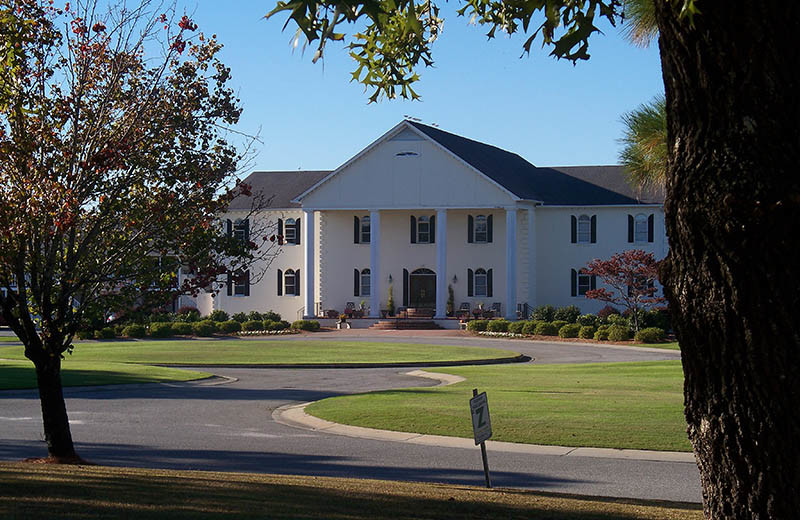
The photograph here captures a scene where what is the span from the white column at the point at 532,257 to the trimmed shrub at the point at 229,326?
600 inches

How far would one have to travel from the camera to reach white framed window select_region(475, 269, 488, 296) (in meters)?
53.1

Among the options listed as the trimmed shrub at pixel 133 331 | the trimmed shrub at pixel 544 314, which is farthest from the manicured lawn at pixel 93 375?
the trimmed shrub at pixel 544 314

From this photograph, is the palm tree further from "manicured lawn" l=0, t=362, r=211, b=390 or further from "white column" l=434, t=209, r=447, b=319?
"white column" l=434, t=209, r=447, b=319

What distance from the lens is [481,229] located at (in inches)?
2100

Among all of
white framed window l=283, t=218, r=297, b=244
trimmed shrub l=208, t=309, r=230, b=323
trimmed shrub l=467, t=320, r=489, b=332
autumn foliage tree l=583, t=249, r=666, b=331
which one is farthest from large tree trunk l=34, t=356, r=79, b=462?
white framed window l=283, t=218, r=297, b=244

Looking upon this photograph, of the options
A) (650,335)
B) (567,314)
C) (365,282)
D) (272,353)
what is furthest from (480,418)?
(365,282)

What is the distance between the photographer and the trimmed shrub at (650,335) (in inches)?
1651

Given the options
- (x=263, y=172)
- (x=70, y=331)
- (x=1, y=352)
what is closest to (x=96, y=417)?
(x=70, y=331)

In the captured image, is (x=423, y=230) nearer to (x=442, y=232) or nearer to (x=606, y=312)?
(x=442, y=232)

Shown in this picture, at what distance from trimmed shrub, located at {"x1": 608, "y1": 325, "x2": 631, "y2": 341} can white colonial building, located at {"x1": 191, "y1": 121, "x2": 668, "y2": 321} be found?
8.19 meters

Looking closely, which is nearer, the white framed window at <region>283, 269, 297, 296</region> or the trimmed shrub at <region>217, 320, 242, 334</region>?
the trimmed shrub at <region>217, 320, 242, 334</region>

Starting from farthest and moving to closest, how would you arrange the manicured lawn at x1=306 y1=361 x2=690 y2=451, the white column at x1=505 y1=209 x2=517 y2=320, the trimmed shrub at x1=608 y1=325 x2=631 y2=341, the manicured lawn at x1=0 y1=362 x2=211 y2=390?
the white column at x1=505 y1=209 x2=517 y2=320 < the trimmed shrub at x1=608 y1=325 x2=631 y2=341 < the manicured lawn at x1=0 y1=362 x2=211 y2=390 < the manicured lawn at x1=306 y1=361 x2=690 y2=451

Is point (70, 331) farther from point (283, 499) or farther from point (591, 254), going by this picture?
point (591, 254)

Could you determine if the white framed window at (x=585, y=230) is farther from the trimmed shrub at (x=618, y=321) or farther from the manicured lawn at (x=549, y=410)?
the manicured lawn at (x=549, y=410)
